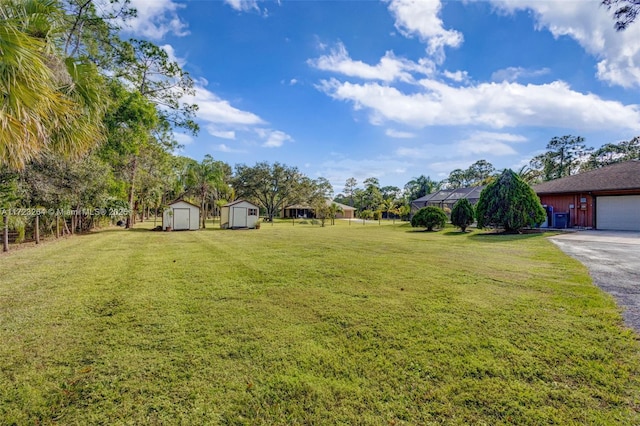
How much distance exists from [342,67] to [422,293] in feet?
36.7

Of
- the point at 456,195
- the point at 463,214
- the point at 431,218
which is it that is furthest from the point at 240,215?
the point at 456,195

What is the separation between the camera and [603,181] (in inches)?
704

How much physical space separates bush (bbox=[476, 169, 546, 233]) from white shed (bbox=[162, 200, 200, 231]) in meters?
18.9

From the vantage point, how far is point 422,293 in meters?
4.65

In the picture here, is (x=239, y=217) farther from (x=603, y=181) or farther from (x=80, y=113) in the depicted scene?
(x=603, y=181)

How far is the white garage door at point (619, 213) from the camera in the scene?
1638 cm

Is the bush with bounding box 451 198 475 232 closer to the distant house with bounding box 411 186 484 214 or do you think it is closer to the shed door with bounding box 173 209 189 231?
the distant house with bounding box 411 186 484 214

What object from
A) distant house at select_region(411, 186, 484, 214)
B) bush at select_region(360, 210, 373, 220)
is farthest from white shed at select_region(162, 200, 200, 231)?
bush at select_region(360, 210, 373, 220)

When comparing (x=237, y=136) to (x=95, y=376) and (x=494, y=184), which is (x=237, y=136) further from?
(x=95, y=376)

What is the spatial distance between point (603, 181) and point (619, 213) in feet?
7.46

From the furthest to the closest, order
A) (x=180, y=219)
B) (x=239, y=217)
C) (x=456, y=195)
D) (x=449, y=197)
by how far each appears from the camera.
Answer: (x=449, y=197) < (x=456, y=195) < (x=239, y=217) < (x=180, y=219)

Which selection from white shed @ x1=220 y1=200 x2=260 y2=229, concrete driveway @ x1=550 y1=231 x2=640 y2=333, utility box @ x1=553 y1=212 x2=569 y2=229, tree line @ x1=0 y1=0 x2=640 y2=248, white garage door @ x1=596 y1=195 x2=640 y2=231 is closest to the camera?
tree line @ x1=0 y1=0 x2=640 y2=248

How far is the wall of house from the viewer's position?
1803 centimetres

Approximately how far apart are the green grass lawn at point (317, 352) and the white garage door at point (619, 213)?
56.7 feet
